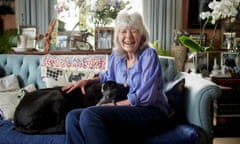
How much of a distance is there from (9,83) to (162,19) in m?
2.15

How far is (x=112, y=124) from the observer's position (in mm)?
1718

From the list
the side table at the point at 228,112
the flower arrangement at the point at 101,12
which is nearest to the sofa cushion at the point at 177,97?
the side table at the point at 228,112

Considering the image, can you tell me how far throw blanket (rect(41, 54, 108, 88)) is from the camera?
7.84ft

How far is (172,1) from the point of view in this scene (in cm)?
377

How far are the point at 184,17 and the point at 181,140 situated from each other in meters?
2.41

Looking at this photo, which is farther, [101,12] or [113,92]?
[101,12]

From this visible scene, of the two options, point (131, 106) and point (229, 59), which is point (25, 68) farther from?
point (229, 59)

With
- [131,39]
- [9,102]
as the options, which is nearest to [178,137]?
[131,39]

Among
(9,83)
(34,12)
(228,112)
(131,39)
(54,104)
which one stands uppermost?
(34,12)

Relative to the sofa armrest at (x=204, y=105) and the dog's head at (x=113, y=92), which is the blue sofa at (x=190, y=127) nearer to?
the sofa armrest at (x=204, y=105)

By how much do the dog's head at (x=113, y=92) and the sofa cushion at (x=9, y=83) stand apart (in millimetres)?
830

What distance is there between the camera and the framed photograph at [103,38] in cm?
274

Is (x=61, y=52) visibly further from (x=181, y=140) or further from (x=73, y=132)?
(x=181, y=140)

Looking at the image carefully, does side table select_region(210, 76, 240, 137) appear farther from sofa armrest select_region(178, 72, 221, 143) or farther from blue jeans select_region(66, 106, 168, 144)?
blue jeans select_region(66, 106, 168, 144)
